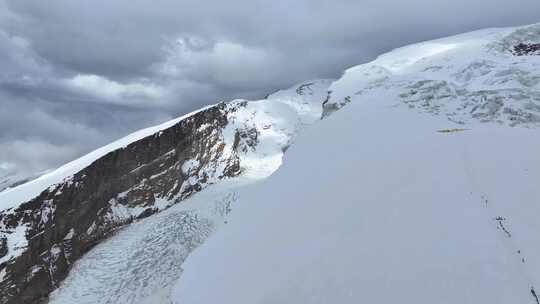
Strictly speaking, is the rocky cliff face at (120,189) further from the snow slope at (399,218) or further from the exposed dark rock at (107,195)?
the snow slope at (399,218)

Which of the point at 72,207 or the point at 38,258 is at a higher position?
the point at 72,207

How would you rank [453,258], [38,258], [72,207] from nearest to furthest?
[453,258] < [38,258] < [72,207]

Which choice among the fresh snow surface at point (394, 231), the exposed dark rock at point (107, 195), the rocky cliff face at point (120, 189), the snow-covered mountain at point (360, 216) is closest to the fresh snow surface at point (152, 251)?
the snow-covered mountain at point (360, 216)

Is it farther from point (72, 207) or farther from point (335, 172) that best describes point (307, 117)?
point (335, 172)

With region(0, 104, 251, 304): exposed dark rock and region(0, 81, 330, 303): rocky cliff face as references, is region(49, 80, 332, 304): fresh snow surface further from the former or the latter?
region(0, 104, 251, 304): exposed dark rock

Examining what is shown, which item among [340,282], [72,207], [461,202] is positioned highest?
[461,202]

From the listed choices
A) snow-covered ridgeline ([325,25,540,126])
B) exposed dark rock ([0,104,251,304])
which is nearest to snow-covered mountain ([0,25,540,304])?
snow-covered ridgeline ([325,25,540,126])

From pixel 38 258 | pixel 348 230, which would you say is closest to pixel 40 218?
pixel 38 258

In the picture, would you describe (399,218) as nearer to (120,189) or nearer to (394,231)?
(394,231)
